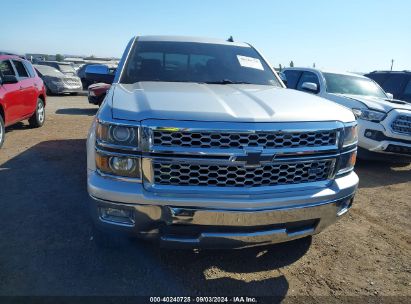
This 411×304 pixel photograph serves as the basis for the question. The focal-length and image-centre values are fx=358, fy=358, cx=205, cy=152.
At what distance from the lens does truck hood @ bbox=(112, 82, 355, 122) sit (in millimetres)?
2355

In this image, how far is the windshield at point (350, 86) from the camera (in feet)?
24.8

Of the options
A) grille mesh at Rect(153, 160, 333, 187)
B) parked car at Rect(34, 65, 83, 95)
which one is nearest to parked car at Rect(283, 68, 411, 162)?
grille mesh at Rect(153, 160, 333, 187)

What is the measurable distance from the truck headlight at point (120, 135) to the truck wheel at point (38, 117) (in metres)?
7.17

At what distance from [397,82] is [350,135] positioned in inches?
348

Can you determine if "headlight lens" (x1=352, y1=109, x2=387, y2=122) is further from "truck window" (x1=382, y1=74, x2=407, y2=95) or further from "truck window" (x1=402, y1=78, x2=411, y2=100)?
"truck window" (x1=382, y1=74, x2=407, y2=95)

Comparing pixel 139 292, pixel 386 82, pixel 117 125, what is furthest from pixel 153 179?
pixel 386 82

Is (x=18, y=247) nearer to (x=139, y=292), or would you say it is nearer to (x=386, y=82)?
(x=139, y=292)

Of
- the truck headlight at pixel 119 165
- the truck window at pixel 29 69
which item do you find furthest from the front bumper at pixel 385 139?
the truck window at pixel 29 69

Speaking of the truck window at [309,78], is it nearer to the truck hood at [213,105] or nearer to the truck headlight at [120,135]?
the truck hood at [213,105]

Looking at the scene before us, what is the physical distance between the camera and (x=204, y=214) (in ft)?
7.69

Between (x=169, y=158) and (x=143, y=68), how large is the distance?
1.79 metres

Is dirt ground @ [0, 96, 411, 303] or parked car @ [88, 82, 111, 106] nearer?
dirt ground @ [0, 96, 411, 303]

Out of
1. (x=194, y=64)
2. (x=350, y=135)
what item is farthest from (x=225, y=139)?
(x=194, y=64)

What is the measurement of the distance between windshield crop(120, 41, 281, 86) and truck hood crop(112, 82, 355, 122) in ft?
1.56
